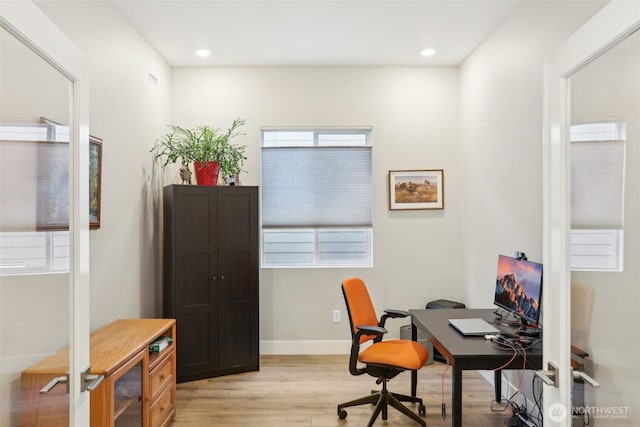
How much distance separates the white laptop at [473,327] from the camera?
8.33 ft

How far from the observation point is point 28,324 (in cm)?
125

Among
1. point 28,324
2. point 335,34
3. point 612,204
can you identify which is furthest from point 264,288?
point 612,204

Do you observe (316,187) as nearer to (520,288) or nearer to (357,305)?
(357,305)

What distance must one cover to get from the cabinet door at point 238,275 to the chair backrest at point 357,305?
117 cm

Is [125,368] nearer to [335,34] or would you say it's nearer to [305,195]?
[305,195]

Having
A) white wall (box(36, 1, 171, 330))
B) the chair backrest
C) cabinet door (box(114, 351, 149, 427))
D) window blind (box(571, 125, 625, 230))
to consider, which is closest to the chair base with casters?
the chair backrest

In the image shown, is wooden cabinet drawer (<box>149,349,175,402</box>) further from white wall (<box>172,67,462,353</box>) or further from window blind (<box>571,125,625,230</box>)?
window blind (<box>571,125,625,230</box>)

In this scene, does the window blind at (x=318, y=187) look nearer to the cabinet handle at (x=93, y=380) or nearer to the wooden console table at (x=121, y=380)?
the wooden console table at (x=121, y=380)

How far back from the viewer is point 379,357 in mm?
2848

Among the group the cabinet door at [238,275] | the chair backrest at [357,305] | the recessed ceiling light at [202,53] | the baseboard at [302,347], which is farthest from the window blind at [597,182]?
the recessed ceiling light at [202,53]

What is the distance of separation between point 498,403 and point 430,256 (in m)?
1.62

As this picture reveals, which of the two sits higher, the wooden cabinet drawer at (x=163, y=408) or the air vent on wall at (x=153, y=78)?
the air vent on wall at (x=153, y=78)

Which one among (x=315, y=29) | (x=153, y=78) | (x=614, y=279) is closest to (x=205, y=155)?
(x=153, y=78)

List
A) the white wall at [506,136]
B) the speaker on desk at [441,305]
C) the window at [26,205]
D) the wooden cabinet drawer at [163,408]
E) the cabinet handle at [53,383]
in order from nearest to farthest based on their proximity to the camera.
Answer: the window at [26,205] → the cabinet handle at [53,383] → the wooden cabinet drawer at [163,408] → the white wall at [506,136] → the speaker on desk at [441,305]
